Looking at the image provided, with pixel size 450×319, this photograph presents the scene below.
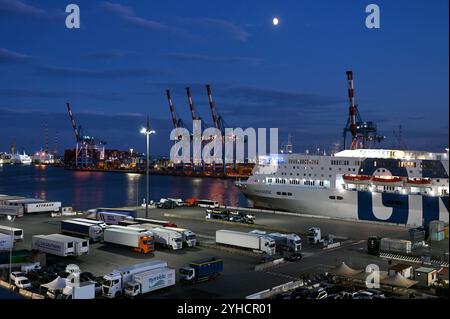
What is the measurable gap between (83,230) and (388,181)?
14.1 m

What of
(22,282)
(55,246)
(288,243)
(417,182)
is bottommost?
(22,282)

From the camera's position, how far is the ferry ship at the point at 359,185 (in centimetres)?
2020

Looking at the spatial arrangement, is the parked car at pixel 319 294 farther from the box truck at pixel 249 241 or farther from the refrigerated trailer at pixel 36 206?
the refrigerated trailer at pixel 36 206

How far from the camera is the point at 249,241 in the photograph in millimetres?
12555

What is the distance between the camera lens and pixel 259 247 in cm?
1235

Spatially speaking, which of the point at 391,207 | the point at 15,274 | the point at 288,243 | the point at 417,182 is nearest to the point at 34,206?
the point at 15,274

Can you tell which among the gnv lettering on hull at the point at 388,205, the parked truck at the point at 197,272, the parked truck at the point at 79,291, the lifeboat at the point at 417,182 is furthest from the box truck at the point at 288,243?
the lifeboat at the point at 417,182

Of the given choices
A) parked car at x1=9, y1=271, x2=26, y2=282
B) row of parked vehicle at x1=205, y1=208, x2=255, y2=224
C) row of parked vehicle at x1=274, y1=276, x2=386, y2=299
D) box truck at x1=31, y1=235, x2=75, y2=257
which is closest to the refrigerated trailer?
row of parked vehicle at x1=205, y1=208, x2=255, y2=224

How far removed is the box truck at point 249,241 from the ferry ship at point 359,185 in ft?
33.2

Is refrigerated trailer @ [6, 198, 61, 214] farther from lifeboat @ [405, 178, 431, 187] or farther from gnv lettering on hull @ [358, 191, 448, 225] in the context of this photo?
lifeboat @ [405, 178, 431, 187]

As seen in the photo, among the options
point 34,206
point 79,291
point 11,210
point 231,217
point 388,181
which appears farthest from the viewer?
point 388,181

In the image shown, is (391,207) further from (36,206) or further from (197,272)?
(36,206)
